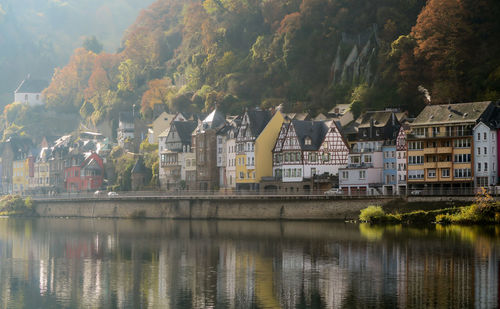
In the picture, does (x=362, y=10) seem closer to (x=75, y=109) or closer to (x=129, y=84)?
(x=129, y=84)

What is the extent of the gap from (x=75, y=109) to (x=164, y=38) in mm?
22235

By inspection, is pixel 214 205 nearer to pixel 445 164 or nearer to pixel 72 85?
pixel 445 164

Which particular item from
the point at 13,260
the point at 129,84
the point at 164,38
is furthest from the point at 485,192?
the point at 164,38

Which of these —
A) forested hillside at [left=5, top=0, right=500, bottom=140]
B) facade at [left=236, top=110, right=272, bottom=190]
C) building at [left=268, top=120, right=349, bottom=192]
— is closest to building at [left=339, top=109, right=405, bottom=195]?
building at [left=268, top=120, right=349, bottom=192]

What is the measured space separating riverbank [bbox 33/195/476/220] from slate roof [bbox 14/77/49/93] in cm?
6629

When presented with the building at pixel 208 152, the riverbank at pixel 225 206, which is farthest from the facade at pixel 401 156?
the building at pixel 208 152

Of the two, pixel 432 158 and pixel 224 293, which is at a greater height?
pixel 432 158

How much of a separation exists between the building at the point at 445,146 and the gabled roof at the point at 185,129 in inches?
1349

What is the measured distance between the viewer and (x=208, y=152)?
99062 millimetres

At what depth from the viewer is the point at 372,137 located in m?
84.6

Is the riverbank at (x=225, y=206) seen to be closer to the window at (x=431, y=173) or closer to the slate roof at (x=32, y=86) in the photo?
the window at (x=431, y=173)

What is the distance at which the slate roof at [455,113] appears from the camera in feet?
246

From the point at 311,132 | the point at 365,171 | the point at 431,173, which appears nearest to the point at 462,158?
the point at 431,173

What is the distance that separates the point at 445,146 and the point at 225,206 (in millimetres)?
22959
